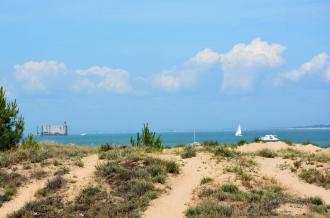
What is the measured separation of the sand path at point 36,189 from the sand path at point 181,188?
3.39m

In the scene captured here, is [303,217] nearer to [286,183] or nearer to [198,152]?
[286,183]

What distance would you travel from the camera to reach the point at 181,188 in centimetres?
2095

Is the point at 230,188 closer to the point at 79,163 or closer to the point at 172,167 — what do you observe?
the point at 172,167

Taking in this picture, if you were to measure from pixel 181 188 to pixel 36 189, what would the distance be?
573 centimetres

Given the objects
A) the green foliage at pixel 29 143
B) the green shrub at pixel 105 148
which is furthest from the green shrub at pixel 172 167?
the green foliage at pixel 29 143

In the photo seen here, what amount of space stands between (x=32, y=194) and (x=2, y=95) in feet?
39.2

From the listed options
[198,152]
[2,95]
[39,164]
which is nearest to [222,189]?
[198,152]

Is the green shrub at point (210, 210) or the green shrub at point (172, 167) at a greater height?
the green shrub at point (172, 167)

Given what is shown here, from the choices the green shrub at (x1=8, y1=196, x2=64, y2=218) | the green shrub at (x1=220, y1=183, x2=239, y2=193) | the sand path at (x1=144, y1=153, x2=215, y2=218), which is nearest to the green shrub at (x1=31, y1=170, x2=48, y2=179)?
A: the green shrub at (x1=8, y1=196, x2=64, y2=218)

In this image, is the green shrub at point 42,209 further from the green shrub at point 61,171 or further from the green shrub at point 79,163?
the green shrub at point 79,163

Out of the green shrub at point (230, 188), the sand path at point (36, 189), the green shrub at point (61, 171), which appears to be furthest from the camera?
the green shrub at point (61, 171)

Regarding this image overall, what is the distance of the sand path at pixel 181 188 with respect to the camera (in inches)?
731

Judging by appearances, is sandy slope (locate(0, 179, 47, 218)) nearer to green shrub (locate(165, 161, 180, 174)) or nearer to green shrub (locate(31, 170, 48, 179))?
green shrub (locate(31, 170, 48, 179))

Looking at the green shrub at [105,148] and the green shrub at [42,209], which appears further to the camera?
the green shrub at [105,148]
